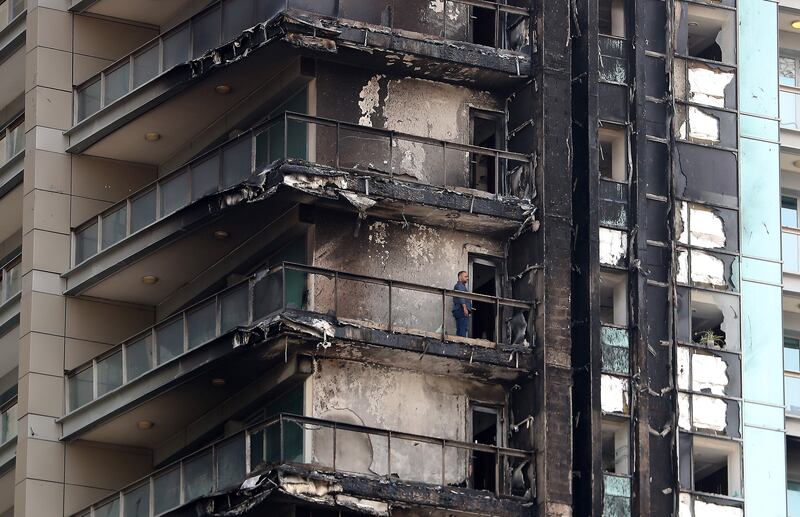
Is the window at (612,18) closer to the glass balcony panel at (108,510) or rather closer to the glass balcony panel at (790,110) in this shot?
the glass balcony panel at (790,110)

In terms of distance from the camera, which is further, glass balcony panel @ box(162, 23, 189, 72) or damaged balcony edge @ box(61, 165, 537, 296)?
glass balcony panel @ box(162, 23, 189, 72)

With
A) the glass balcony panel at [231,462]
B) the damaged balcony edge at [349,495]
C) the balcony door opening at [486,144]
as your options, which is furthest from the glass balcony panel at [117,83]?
the damaged balcony edge at [349,495]

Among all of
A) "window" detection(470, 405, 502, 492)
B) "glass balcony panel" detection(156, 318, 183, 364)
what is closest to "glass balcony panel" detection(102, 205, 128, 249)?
"glass balcony panel" detection(156, 318, 183, 364)

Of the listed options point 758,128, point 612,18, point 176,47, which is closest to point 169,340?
point 176,47

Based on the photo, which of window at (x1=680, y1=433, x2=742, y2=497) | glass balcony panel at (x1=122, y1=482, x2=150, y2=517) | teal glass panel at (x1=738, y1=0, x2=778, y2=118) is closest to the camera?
glass balcony panel at (x1=122, y1=482, x2=150, y2=517)

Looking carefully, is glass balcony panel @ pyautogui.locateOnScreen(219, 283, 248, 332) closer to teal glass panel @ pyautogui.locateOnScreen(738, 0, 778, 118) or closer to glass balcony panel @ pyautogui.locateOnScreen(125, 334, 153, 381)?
glass balcony panel @ pyautogui.locateOnScreen(125, 334, 153, 381)

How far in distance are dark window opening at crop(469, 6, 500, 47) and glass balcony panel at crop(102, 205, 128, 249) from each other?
884 centimetres

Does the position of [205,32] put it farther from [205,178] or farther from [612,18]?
[612,18]

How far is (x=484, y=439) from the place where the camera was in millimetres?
60594

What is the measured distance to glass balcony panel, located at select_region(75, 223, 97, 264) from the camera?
65.5m

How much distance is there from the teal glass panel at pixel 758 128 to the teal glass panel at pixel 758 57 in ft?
0.59

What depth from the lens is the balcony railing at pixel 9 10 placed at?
230ft

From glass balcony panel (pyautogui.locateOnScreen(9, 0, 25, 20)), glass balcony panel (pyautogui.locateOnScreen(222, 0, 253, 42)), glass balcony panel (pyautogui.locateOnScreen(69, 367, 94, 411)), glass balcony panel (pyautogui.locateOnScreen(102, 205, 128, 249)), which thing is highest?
glass balcony panel (pyautogui.locateOnScreen(9, 0, 25, 20))

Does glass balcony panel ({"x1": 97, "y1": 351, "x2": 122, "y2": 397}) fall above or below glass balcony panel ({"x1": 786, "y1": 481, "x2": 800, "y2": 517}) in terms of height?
above
